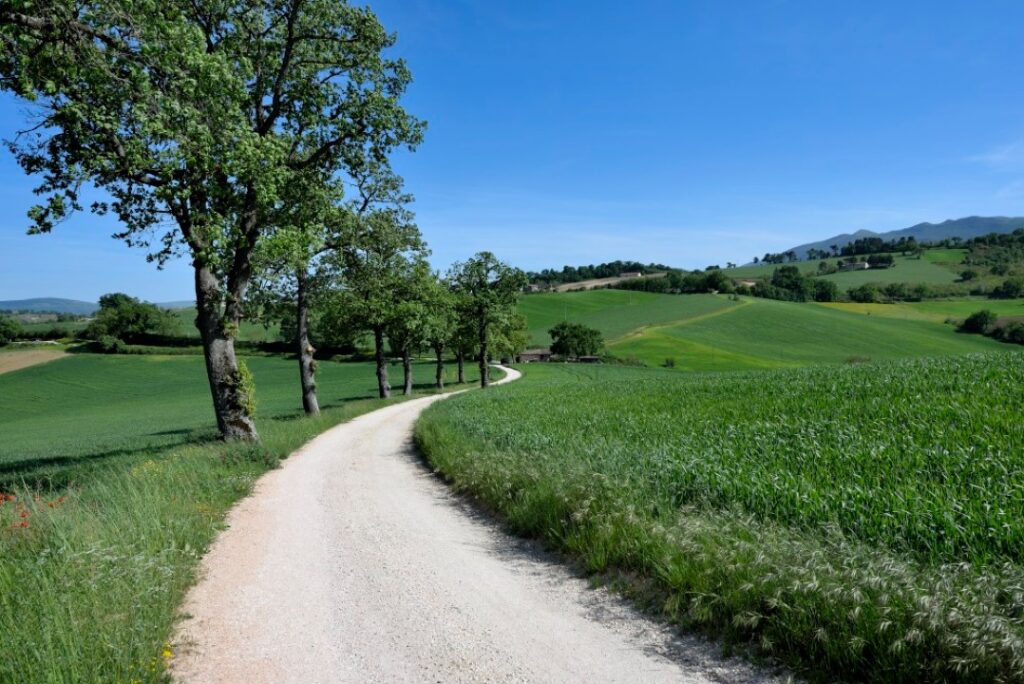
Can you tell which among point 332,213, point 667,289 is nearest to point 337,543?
point 332,213

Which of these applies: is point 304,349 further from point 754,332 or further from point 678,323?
point 678,323

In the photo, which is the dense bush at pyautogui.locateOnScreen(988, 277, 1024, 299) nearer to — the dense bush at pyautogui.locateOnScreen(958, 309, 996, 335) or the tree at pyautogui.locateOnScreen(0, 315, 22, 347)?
the dense bush at pyautogui.locateOnScreen(958, 309, 996, 335)

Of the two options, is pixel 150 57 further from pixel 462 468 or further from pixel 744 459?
pixel 744 459

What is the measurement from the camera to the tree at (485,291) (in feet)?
166

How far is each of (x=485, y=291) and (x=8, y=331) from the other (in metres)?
84.8

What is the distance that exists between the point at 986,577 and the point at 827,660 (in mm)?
1382

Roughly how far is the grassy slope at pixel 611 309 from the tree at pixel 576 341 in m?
10.9

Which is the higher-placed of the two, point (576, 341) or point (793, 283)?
point (793, 283)

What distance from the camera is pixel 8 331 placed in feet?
295

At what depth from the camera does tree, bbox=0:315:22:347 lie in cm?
8797

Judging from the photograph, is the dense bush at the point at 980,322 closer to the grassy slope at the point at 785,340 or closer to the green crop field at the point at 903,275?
the grassy slope at the point at 785,340

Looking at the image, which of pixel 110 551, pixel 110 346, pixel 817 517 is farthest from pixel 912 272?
pixel 110 551

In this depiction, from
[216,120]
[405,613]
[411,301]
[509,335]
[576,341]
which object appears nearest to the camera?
[405,613]

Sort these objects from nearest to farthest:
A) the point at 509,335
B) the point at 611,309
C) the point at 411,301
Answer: the point at 411,301, the point at 509,335, the point at 611,309
